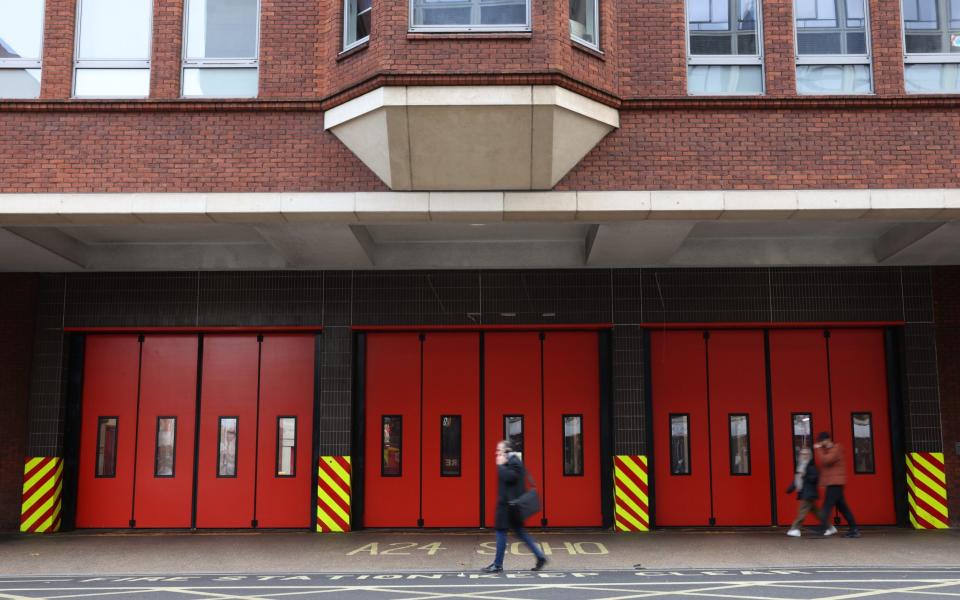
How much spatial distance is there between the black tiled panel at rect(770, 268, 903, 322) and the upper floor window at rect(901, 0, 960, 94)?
3.30m

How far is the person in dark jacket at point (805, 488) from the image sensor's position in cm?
1240

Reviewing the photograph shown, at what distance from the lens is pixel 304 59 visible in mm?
11211

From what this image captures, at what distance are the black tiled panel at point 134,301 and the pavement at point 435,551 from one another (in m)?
3.36

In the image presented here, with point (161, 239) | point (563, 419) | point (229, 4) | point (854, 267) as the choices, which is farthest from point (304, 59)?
point (854, 267)

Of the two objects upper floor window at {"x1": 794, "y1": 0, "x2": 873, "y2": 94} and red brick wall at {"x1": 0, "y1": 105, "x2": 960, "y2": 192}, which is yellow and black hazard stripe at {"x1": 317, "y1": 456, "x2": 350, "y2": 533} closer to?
red brick wall at {"x1": 0, "y1": 105, "x2": 960, "y2": 192}

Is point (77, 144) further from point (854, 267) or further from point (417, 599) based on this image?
point (854, 267)

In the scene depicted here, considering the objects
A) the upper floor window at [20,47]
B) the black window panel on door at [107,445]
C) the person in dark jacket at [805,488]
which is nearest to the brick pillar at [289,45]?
the upper floor window at [20,47]

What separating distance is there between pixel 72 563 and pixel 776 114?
35.3 feet

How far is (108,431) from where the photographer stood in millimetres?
13898

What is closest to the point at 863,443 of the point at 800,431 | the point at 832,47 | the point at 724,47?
the point at 800,431

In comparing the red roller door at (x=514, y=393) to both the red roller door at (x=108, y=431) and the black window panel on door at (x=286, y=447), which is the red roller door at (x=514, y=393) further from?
the red roller door at (x=108, y=431)

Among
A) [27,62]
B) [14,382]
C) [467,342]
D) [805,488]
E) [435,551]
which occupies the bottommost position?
[435,551]

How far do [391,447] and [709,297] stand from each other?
5671 millimetres

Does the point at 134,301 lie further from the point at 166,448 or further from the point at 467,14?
the point at 467,14
